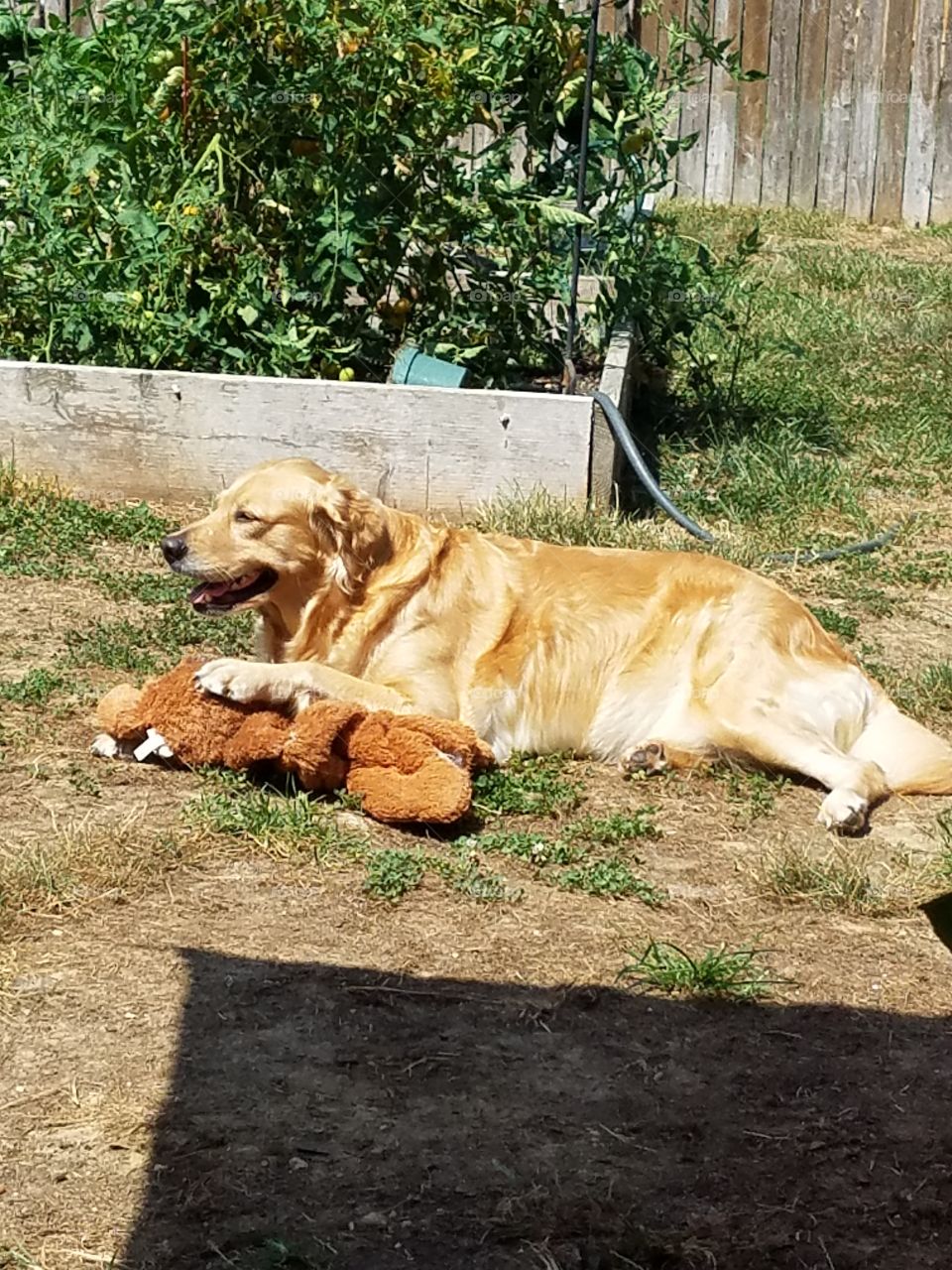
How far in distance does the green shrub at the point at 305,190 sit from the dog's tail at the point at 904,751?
325cm

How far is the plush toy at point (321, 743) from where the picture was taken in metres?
5.00

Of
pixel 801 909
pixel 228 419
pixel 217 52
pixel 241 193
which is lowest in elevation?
pixel 801 909

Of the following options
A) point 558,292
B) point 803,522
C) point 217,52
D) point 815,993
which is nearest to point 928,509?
point 803,522

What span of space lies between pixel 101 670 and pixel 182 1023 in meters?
2.42

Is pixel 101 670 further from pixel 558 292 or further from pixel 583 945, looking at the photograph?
pixel 558 292

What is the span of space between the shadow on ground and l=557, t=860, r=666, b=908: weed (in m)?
0.58

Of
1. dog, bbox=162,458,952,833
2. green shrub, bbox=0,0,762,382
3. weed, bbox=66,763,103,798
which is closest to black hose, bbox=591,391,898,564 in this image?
green shrub, bbox=0,0,762,382

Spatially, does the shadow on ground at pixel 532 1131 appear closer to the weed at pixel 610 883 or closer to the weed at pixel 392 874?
the weed at pixel 392 874

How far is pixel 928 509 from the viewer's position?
8.33 meters

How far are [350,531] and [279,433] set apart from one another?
87.6 inches

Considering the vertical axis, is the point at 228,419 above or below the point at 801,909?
above

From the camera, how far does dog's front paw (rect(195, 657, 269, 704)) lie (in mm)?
5188

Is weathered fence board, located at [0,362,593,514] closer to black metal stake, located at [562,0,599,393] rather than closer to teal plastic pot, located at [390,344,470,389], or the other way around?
teal plastic pot, located at [390,344,470,389]

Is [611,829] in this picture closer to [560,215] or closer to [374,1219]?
[374,1219]
